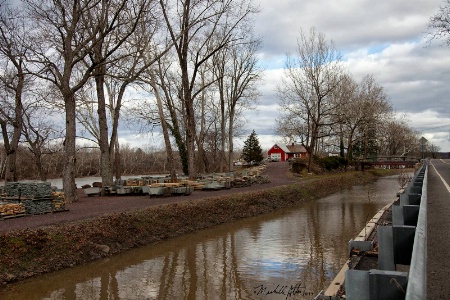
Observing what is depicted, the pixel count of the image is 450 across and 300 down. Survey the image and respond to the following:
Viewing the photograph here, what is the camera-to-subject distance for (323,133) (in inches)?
1746

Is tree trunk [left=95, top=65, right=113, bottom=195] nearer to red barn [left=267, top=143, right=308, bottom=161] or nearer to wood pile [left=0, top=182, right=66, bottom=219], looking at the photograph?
wood pile [left=0, top=182, right=66, bottom=219]

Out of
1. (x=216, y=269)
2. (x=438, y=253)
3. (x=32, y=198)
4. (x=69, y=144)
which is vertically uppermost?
(x=69, y=144)

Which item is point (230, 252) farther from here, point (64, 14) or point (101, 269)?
point (64, 14)

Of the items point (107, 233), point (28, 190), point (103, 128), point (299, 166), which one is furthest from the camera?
point (299, 166)

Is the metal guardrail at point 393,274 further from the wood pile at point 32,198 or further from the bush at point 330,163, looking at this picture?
the bush at point 330,163

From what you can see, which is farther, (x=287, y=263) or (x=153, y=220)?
(x=153, y=220)

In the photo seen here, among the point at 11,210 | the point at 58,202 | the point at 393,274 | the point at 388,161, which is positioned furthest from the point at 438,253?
the point at 388,161

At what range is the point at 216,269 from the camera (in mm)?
10352

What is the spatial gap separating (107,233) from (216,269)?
13.7ft

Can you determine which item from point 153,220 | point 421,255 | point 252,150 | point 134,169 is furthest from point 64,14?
point 134,169

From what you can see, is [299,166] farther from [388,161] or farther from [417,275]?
[417,275]

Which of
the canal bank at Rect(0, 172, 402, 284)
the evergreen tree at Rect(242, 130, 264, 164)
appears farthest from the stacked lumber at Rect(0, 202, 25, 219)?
the evergreen tree at Rect(242, 130, 264, 164)

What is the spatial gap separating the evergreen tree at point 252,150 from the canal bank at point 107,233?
137 ft

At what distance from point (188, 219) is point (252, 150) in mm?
48108
